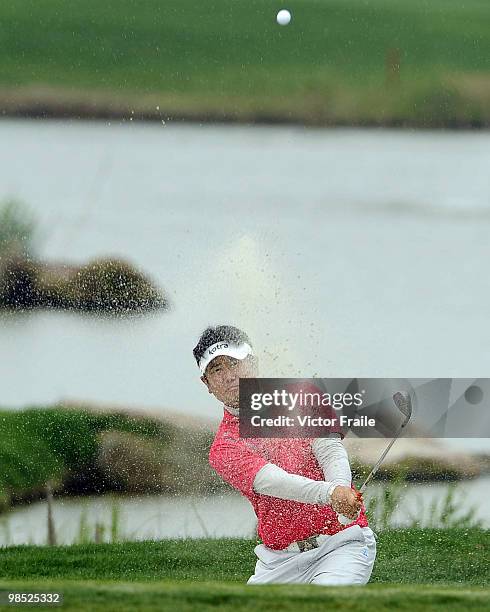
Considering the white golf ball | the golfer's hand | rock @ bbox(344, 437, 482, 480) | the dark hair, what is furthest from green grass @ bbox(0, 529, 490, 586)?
the white golf ball

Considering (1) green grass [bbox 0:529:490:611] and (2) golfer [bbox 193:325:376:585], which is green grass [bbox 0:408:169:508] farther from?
(2) golfer [bbox 193:325:376:585]

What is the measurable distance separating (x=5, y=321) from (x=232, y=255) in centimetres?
91

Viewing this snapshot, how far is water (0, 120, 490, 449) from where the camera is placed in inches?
171

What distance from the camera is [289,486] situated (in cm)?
352

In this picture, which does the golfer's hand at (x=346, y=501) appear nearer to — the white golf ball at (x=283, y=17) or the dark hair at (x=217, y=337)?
the dark hair at (x=217, y=337)

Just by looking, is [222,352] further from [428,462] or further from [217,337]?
[428,462]

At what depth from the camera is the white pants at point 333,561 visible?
352 centimetres

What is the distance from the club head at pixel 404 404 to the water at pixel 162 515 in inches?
18.4

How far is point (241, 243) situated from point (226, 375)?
706mm

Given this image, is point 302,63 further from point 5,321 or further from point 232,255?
point 5,321

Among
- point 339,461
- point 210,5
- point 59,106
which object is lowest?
point 339,461

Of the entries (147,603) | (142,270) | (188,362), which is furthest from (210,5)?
(147,603)

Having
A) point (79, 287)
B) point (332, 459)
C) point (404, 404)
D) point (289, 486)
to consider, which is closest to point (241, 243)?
point (79, 287)

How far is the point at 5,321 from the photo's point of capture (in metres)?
4.47
